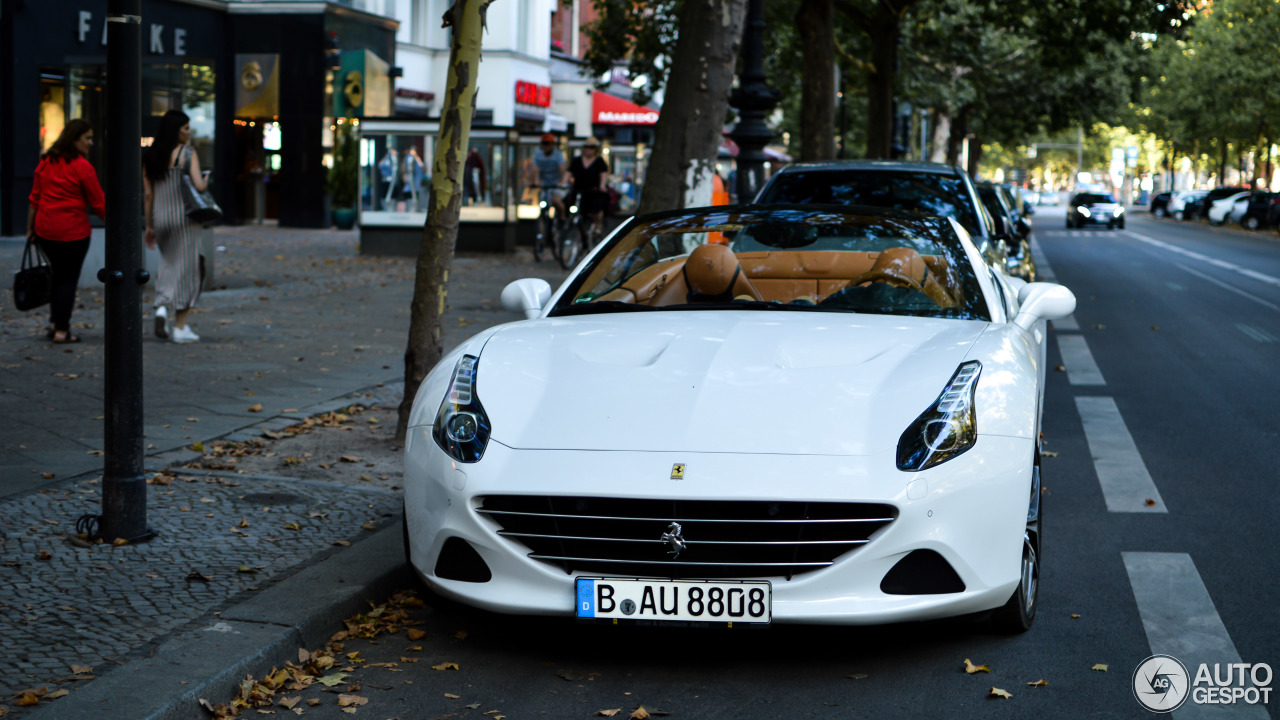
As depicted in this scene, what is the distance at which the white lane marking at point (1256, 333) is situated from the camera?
13477 mm

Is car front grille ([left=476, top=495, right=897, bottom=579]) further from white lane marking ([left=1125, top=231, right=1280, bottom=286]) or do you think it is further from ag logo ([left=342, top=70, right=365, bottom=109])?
ag logo ([left=342, top=70, right=365, bottom=109])

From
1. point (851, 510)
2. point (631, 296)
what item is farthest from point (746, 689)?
point (631, 296)

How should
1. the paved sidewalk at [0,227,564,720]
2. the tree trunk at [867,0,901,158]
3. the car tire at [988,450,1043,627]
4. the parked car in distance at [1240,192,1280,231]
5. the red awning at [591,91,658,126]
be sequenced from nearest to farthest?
the paved sidewalk at [0,227,564,720], the car tire at [988,450,1043,627], the tree trunk at [867,0,901,158], the red awning at [591,91,658,126], the parked car in distance at [1240,192,1280,231]

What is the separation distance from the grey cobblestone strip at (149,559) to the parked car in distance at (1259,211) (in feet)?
178

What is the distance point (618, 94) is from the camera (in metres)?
53.1

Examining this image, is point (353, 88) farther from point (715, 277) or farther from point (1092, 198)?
point (1092, 198)

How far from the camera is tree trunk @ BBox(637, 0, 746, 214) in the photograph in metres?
10.3

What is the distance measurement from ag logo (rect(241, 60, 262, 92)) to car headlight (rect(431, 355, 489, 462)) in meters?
28.5

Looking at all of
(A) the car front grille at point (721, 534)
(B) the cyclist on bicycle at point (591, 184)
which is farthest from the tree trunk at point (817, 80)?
(A) the car front grille at point (721, 534)

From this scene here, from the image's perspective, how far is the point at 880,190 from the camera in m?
10.4

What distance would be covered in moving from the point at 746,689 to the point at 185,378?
624cm

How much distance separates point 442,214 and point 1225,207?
194ft

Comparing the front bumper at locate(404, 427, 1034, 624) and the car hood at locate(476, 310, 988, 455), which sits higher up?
the car hood at locate(476, 310, 988, 455)

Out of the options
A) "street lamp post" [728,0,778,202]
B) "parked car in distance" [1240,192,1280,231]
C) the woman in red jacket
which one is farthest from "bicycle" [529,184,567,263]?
"parked car in distance" [1240,192,1280,231]
